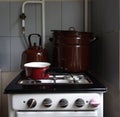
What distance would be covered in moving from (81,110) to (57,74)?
45 centimetres

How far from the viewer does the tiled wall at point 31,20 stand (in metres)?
1.81

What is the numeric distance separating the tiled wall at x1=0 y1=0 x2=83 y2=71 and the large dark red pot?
1.02 feet

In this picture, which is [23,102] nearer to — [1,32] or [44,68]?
[44,68]

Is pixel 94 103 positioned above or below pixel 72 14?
below

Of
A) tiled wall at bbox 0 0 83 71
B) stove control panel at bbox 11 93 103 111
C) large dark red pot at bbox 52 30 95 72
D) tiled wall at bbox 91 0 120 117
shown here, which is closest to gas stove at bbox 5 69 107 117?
stove control panel at bbox 11 93 103 111

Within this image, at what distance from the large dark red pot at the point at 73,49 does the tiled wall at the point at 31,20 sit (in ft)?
1.02

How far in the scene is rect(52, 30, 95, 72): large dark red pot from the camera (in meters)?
1.49

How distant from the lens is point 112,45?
4.22 feet

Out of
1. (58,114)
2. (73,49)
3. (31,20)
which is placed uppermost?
(31,20)

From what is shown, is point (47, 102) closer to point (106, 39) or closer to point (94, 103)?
point (94, 103)

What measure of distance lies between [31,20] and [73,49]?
52cm

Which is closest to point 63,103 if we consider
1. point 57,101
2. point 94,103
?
point 57,101

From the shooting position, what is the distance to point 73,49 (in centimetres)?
150

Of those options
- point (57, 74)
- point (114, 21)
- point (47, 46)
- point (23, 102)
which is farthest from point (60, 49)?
point (23, 102)
